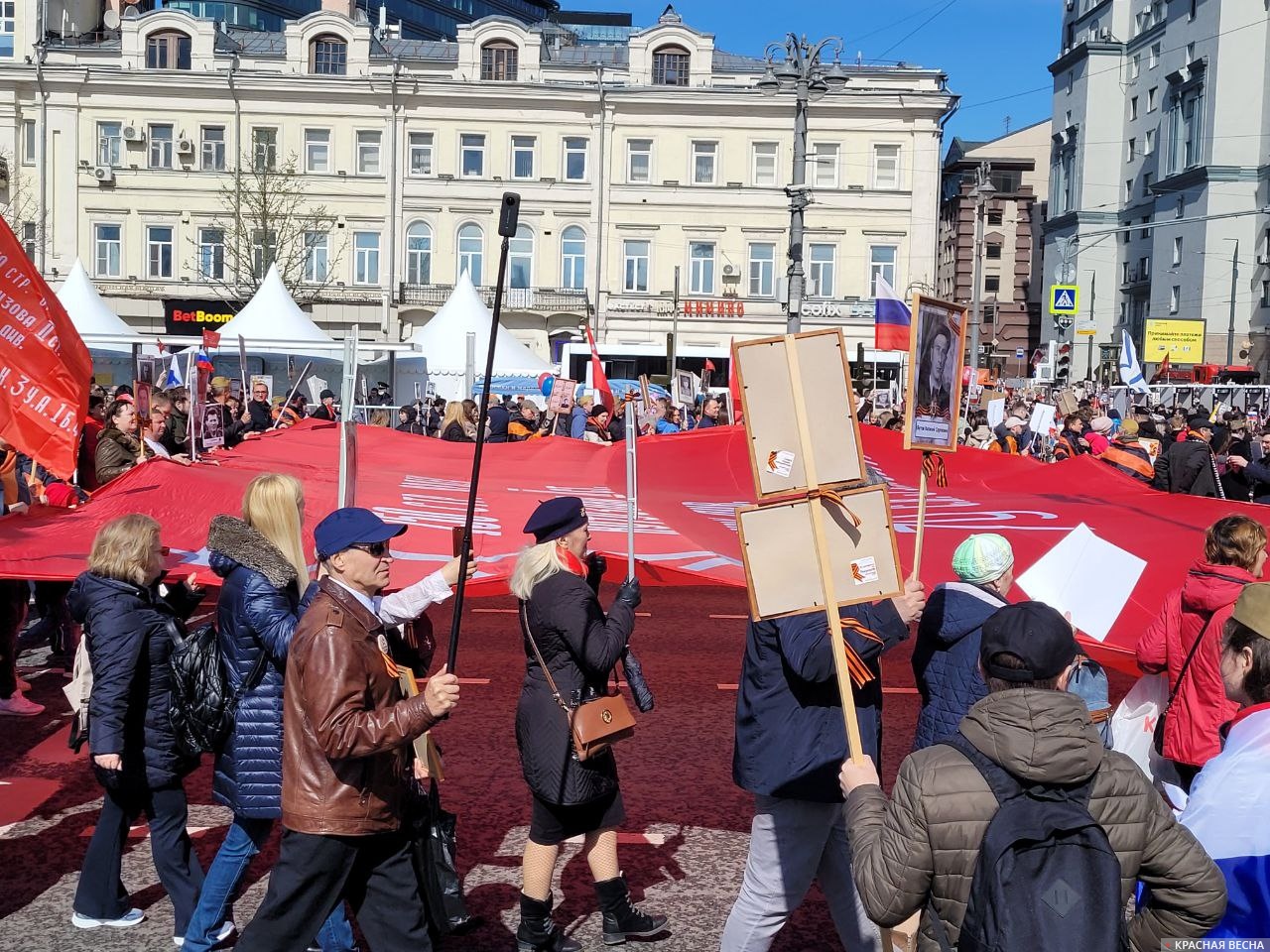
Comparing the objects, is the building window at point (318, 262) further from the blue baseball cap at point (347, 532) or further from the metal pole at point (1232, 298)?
the blue baseball cap at point (347, 532)

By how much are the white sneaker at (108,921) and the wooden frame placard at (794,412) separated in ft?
10.6

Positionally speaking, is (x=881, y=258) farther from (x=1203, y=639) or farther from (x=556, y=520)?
(x=556, y=520)

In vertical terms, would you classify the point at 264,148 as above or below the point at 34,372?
above

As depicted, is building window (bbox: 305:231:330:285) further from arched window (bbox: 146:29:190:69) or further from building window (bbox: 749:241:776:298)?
→ building window (bbox: 749:241:776:298)

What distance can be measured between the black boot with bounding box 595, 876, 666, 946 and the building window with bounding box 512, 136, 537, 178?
47.9m

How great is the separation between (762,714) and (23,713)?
20.6ft

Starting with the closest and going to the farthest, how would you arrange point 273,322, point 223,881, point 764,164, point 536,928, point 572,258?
point 223,881 < point 536,928 < point 273,322 < point 764,164 < point 572,258

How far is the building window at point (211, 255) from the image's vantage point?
51.2m

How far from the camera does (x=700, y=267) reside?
51.5 m

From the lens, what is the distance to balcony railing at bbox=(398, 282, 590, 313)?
50.9 meters

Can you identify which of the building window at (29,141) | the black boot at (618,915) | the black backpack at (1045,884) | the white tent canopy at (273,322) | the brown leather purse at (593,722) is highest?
the building window at (29,141)

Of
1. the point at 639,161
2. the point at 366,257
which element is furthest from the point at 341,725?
the point at 366,257

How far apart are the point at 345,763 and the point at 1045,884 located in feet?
7.19

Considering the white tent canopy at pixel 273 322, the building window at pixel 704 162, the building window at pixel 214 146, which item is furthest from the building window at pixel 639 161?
the white tent canopy at pixel 273 322
